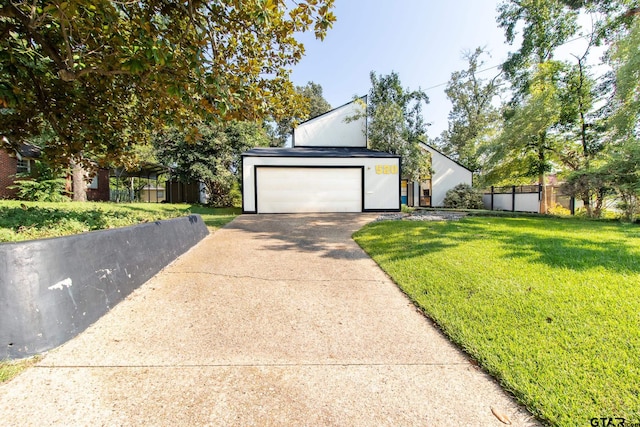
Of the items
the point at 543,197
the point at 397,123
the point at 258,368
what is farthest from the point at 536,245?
the point at 543,197

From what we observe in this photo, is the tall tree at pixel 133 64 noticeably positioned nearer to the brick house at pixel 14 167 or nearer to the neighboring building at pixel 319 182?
the neighboring building at pixel 319 182

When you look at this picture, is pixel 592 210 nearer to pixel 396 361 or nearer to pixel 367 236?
pixel 367 236

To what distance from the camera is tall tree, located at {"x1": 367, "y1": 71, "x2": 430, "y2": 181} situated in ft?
52.3

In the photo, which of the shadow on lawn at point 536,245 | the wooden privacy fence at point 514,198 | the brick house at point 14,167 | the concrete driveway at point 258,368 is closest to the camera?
the concrete driveway at point 258,368

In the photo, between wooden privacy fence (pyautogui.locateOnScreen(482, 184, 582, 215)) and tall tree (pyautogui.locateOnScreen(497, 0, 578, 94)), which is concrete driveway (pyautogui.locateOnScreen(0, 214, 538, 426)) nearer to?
wooden privacy fence (pyautogui.locateOnScreen(482, 184, 582, 215))

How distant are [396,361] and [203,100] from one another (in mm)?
3494

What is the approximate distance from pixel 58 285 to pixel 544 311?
4.49m

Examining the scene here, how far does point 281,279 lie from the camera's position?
163 inches

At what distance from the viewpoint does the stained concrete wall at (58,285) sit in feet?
6.80

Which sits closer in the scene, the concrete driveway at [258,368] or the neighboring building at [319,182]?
the concrete driveway at [258,368]

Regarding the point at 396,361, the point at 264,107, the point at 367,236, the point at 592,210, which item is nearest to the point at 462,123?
the point at 592,210

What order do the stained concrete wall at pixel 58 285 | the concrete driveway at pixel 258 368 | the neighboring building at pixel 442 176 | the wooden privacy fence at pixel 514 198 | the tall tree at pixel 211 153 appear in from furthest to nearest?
the neighboring building at pixel 442 176 < the tall tree at pixel 211 153 < the wooden privacy fence at pixel 514 198 < the stained concrete wall at pixel 58 285 < the concrete driveway at pixel 258 368

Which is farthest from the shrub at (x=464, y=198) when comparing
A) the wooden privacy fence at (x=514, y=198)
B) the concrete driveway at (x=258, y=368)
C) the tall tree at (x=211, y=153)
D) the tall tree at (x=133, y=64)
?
the concrete driveway at (x=258, y=368)

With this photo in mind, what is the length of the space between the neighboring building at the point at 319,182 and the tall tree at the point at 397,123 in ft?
8.01
